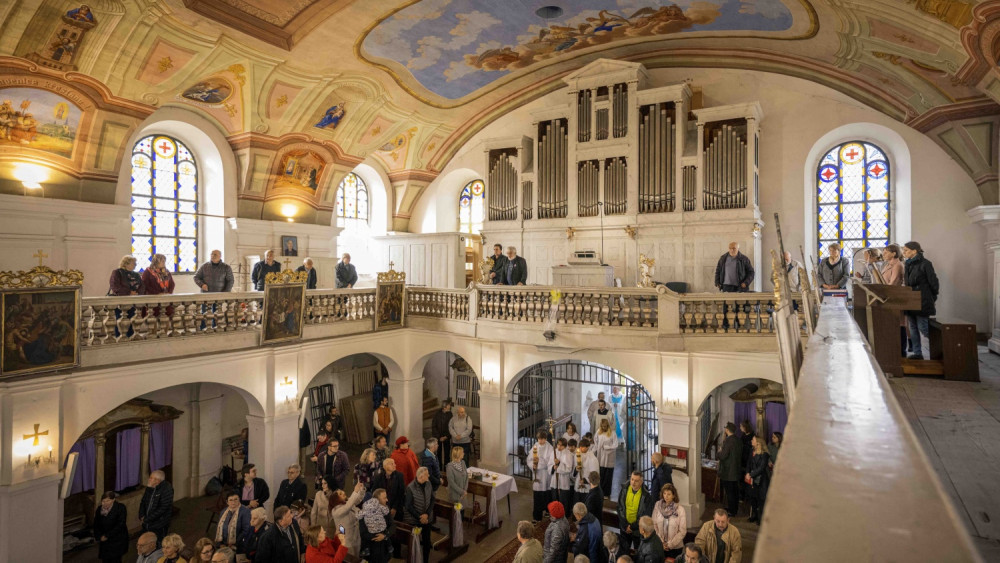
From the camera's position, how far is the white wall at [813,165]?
514 inches

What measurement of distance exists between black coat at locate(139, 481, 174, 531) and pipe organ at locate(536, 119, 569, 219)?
11.1 metres

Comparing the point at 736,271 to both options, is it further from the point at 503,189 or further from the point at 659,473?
the point at 503,189

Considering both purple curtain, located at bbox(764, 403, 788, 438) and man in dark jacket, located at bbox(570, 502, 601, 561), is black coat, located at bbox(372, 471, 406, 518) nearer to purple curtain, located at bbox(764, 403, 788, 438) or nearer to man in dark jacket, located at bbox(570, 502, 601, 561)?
man in dark jacket, located at bbox(570, 502, 601, 561)

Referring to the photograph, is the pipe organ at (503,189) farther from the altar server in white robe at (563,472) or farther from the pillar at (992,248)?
the pillar at (992,248)

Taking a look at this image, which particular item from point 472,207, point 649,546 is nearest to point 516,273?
point 649,546

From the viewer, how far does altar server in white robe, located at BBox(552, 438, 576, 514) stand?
34.7 feet

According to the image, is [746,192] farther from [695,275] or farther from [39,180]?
[39,180]

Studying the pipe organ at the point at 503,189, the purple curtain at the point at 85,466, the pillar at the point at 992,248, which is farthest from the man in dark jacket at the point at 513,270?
the pillar at the point at 992,248

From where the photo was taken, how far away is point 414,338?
1473cm

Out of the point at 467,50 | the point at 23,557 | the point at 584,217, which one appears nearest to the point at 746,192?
the point at 584,217

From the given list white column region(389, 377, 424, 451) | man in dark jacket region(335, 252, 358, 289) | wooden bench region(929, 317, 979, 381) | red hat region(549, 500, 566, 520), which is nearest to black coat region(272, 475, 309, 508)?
red hat region(549, 500, 566, 520)

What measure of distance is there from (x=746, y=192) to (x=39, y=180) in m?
15.4

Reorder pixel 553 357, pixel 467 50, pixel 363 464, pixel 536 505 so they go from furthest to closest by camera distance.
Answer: pixel 467 50
pixel 553 357
pixel 536 505
pixel 363 464

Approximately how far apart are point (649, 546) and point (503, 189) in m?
11.9
